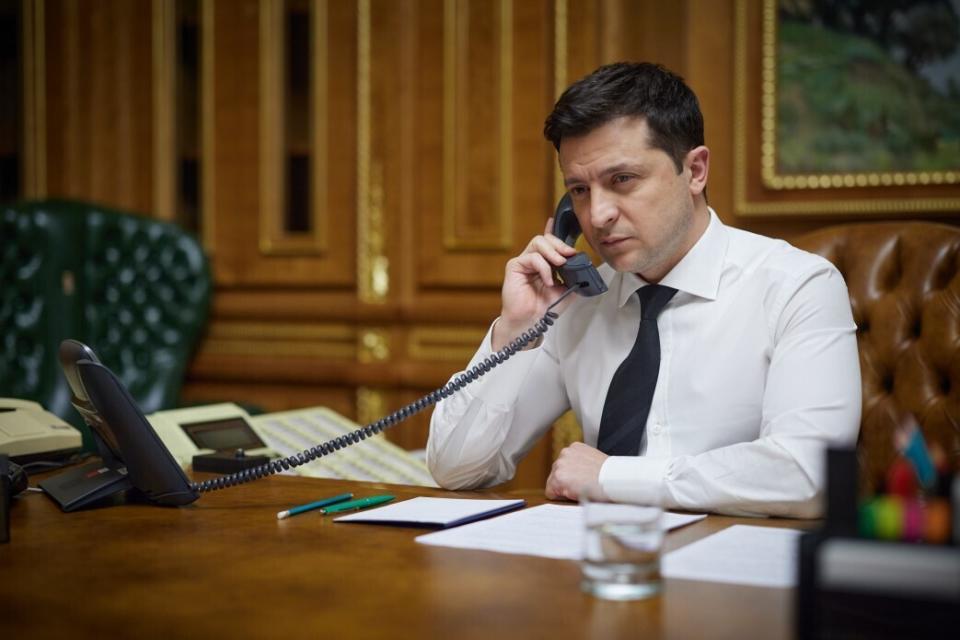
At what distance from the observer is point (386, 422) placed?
6.36 ft

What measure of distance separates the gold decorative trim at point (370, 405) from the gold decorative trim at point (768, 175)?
1419 mm

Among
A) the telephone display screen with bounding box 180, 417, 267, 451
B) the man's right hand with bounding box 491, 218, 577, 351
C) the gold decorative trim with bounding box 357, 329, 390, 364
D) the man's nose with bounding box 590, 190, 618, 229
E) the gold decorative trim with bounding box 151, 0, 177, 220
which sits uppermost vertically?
the gold decorative trim with bounding box 151, 0, 177, 220

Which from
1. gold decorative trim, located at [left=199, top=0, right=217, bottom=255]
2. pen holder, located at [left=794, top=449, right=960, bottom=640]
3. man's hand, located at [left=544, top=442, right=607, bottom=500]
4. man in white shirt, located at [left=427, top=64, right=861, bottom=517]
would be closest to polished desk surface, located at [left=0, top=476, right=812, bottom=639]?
pen holder, located at [left=794, top=449, right=960, bottom=640]

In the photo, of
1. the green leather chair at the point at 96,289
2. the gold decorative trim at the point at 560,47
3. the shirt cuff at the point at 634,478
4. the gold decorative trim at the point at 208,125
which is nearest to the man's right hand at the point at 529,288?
the shirt cuff at the point at 634,478

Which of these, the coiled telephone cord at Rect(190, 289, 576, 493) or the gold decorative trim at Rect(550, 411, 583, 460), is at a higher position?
the coiled telephone cord at Rect(190, 289, 576, 493)

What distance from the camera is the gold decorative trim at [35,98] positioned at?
4.33 metres

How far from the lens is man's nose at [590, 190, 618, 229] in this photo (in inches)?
80.2

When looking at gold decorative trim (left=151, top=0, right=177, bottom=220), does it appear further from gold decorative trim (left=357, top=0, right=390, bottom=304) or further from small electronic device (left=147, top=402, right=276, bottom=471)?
small electronic device (left=147, top=402, right=276, bottom=471)

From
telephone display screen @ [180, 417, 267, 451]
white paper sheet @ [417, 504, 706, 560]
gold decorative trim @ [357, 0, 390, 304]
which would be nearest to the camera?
white paper sheet @ [417, 504, 706, 560]

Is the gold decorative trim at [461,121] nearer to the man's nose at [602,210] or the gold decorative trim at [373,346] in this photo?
the gold decorative trim at [373,346]

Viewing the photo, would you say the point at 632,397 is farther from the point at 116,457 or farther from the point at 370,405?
the point at 370,405

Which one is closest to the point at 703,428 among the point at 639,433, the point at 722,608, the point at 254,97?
the point at 639,433

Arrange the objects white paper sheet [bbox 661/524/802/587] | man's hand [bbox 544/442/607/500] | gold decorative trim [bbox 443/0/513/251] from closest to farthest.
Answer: white paper sheet [bbox 661/524/802/587]
man's hand [bbox 544/442/607/500]
gold decorative trim [bbox 443/0/513/251]

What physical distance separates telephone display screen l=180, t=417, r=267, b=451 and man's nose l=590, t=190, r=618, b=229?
872mm
